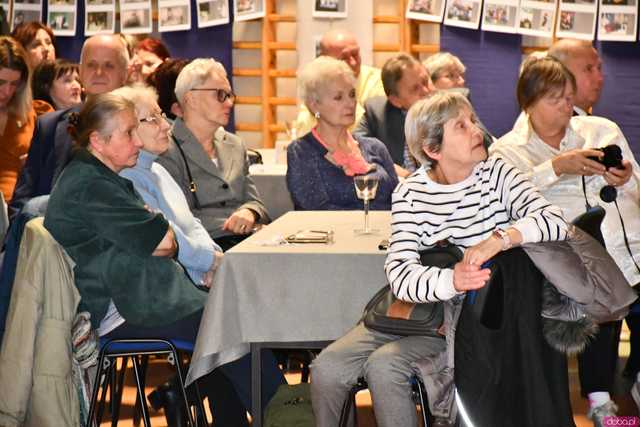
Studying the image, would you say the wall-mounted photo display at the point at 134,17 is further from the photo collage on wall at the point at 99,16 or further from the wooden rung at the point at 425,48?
the wooden rung at the point at 425,48

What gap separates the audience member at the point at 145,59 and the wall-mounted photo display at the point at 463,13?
2026mm

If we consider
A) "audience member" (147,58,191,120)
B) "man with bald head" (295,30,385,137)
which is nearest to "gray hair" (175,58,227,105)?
"audience member" (147,58,191,120)

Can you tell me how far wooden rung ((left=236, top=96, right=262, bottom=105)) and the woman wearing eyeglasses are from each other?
410 centimetres

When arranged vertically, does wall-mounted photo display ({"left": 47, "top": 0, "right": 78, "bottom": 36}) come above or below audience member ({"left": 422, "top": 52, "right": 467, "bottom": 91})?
above

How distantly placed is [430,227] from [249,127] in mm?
5767

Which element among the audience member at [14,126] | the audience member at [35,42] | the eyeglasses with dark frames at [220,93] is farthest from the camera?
the audience member at [35,42]

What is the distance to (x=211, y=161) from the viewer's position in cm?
445

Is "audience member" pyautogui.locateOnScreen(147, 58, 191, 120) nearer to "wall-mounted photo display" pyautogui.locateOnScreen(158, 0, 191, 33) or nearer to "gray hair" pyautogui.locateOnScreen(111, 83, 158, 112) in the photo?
"gray hair" pyautogui.locateOnScreen(111, 83, 158, 112)

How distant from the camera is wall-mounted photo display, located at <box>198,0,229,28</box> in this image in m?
8.23

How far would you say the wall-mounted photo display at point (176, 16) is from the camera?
822 centimetres

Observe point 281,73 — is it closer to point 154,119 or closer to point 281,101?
point 281,101

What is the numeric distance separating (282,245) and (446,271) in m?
0.71

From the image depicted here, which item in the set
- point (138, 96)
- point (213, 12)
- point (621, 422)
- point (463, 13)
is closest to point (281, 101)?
point (213, 12)

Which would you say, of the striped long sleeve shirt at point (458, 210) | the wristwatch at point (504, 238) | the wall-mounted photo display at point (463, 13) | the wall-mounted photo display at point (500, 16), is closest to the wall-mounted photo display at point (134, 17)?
the wall-mounted photo display at point (463, 13)
